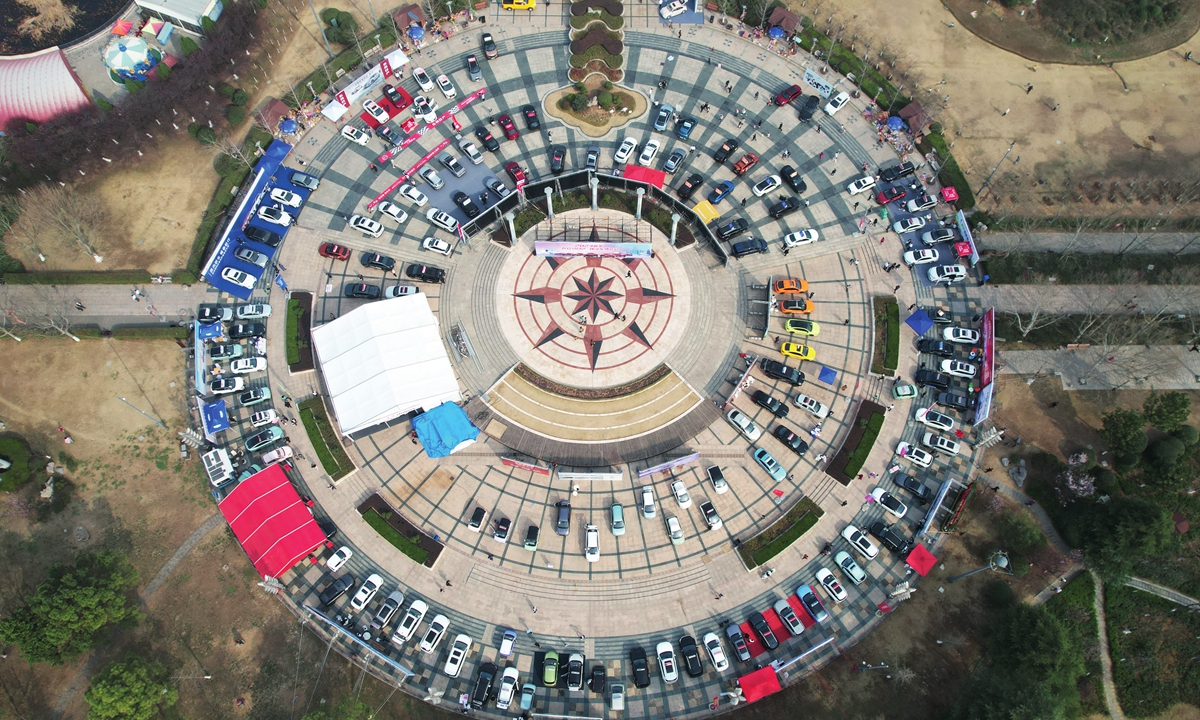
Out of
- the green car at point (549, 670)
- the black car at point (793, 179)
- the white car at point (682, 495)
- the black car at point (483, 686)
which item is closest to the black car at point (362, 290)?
the white car at point (682, 495)

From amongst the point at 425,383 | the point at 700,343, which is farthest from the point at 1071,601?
the point at 425,383

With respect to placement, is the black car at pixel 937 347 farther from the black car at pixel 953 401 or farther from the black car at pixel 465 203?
the black car at pixel 465 203

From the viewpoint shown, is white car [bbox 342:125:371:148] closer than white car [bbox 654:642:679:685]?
No

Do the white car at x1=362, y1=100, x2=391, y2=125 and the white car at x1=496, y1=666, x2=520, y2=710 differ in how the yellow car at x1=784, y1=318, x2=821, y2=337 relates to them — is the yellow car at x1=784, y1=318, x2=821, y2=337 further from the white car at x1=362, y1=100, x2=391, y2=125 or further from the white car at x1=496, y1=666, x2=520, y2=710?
the white car at x1=362, y1=100, x2=391, y2=125

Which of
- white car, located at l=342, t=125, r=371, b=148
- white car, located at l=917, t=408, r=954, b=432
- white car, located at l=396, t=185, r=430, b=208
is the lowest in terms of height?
white car, located at l=917, t=408, r=954, b=432

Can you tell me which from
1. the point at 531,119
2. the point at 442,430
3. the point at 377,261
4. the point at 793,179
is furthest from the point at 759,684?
the point at 531,119

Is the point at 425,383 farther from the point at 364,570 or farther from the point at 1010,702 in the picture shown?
the point at 1010,702

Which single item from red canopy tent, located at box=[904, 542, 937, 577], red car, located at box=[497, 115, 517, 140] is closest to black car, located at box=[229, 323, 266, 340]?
red car, located at box=[497, 115, 517, 140]
